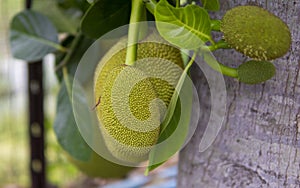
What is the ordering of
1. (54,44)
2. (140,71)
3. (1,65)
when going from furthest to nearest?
(1,65), (54,44), (140,71)

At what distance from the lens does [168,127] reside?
0.37 metres

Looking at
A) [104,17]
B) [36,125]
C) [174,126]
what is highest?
[104,17]

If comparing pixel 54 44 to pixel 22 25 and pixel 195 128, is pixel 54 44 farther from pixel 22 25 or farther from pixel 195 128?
pixel 195 128

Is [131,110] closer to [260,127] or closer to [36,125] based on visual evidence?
[260,127]

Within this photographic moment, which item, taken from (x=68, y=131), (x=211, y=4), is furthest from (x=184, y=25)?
(x=68, y=131)

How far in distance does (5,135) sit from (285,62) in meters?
1.98

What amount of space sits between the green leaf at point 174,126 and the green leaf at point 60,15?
0.28 metres

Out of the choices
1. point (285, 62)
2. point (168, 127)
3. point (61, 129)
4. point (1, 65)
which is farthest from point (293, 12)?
point (1, 65)

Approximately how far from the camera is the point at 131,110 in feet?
1.10

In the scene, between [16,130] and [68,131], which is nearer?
[68,131]

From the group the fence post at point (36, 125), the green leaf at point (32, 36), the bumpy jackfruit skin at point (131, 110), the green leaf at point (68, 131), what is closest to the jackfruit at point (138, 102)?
the bumpy jackfruit skin at point (131, 110)

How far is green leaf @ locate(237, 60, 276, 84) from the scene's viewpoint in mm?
346

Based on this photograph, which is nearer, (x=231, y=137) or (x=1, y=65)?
(x=231, y=137)

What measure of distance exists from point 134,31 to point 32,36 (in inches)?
11.8
